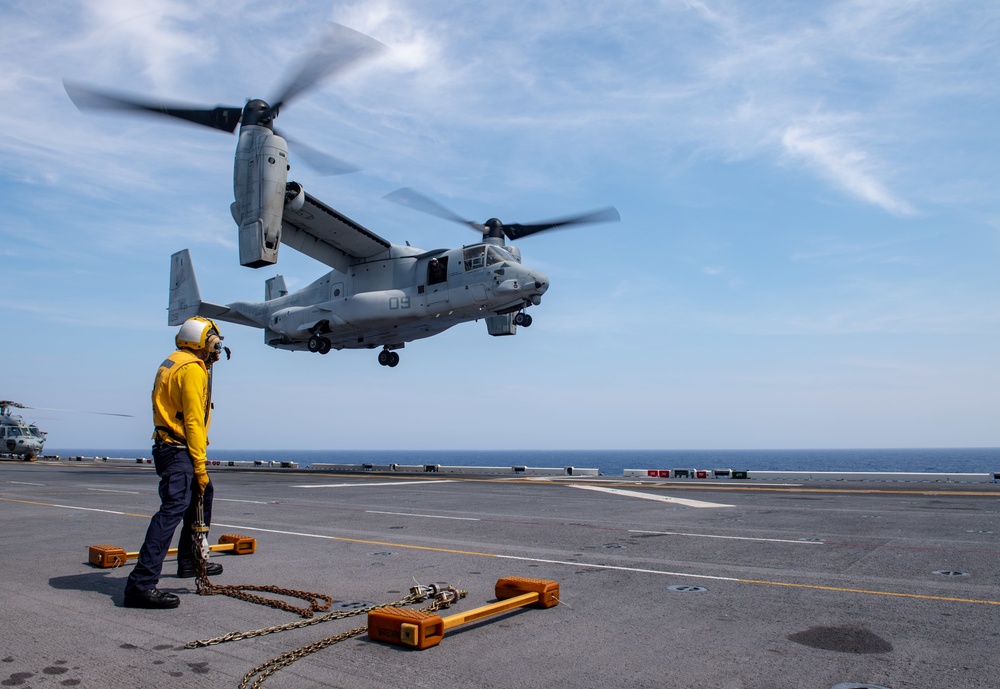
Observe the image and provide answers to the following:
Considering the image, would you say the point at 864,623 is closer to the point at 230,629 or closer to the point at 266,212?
the point at 230,629

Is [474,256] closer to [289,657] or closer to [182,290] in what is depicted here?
[182,290]

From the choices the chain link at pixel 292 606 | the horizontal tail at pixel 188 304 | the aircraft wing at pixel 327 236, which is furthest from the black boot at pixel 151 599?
the horizontal tail at pixel 188 304

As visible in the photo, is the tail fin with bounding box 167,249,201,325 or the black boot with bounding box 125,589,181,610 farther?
the tail fin with bounding box 167,249,201,325

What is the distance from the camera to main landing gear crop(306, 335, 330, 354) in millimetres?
33250

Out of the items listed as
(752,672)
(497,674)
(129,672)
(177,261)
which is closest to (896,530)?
(752,672)

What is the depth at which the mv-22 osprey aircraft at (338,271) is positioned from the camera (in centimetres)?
2612

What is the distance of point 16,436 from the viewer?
48.8m

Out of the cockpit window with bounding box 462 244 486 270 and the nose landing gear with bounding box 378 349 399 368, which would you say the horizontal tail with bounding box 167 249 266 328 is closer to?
the nose landing gear with bounding box 378 349 399 368

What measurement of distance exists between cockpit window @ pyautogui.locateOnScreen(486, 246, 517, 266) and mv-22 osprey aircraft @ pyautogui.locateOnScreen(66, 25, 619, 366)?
0.06 metres

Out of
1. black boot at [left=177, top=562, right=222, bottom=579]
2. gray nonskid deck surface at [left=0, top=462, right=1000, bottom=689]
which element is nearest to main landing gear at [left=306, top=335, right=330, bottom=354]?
gray nonskid deck surface at [left=0, top=462, right=1000, bottom=689]

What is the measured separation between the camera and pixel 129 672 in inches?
148

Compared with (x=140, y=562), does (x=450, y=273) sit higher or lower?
higher

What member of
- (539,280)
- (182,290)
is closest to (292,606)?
(539,280)

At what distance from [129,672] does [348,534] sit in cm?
577
